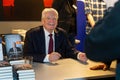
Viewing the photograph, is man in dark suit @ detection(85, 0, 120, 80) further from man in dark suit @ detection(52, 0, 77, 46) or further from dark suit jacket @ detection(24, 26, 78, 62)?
man in dark suit @ detection(52, 0, 77, 46)

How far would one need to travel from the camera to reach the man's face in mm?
2996

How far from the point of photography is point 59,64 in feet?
8.34

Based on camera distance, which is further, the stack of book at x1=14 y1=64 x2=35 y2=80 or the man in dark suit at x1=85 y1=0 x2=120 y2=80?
the stack of book at x1=14 y1=64 x2=35 y2=80

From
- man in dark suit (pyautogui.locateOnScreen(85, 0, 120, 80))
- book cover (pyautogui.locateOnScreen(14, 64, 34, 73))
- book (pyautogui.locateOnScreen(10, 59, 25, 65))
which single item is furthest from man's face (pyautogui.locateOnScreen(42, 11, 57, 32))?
man in dark suit (pyautogui.locateOnScreen(85, 0, 120, 80))

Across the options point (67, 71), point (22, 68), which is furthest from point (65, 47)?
point (22, 68)

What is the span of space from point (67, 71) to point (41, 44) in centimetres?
78

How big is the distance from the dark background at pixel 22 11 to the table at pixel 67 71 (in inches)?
101

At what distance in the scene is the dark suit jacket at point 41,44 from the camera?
2.90 m

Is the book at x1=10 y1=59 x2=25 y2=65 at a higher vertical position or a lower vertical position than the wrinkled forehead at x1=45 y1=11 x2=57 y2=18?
lower

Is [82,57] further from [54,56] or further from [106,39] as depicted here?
[106,39]

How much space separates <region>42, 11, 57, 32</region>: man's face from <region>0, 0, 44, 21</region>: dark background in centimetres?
203

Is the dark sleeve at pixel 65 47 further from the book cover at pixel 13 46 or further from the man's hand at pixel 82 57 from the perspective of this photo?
the book cover at pixel 13 46

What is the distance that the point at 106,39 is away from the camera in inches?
38.5

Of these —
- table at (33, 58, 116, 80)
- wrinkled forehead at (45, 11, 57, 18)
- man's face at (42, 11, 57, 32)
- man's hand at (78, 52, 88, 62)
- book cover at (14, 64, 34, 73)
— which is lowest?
table at (33, 58, 116, 80)
